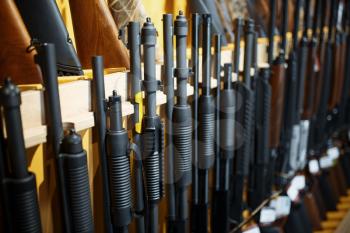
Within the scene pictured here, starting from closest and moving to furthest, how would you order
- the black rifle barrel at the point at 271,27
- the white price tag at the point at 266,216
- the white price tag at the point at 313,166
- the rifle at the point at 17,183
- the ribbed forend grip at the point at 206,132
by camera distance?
the rifle at the point at 17,183, the ribbed forend grip at the point at 206,132, the black rifle barrel at the point at 271,27, the white price tag at the point at 266,216, the white price tag at the point at 313,166

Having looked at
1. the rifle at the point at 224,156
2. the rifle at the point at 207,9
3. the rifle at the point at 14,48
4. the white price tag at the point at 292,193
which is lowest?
the white price tag at the point at 292,193

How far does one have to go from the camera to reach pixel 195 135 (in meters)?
0.91

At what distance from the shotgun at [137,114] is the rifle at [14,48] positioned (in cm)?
19

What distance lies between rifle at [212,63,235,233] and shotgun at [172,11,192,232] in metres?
0.17

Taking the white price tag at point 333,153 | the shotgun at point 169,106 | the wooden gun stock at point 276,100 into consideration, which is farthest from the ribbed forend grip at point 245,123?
the white price tag at point 333,153

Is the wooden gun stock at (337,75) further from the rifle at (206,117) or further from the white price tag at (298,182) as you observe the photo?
the rifle at (206,117)

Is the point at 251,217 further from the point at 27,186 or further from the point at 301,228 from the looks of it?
the point at 27,186

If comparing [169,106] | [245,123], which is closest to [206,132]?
[169,106]

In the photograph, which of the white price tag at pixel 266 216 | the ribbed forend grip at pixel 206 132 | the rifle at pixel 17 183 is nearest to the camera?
the rifle at pixel 17 183

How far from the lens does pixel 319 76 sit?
1.55 meters

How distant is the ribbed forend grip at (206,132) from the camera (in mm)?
890

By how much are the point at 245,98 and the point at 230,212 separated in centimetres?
38

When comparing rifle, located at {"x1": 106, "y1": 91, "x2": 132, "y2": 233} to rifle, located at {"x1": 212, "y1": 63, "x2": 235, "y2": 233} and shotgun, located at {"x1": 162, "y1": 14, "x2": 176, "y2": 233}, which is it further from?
rifle, located at {"x1": 212, "y1": 63, "x2": 235, "y2": 233}

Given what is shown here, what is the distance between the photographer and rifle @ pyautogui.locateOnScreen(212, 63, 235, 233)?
973 millimetres
